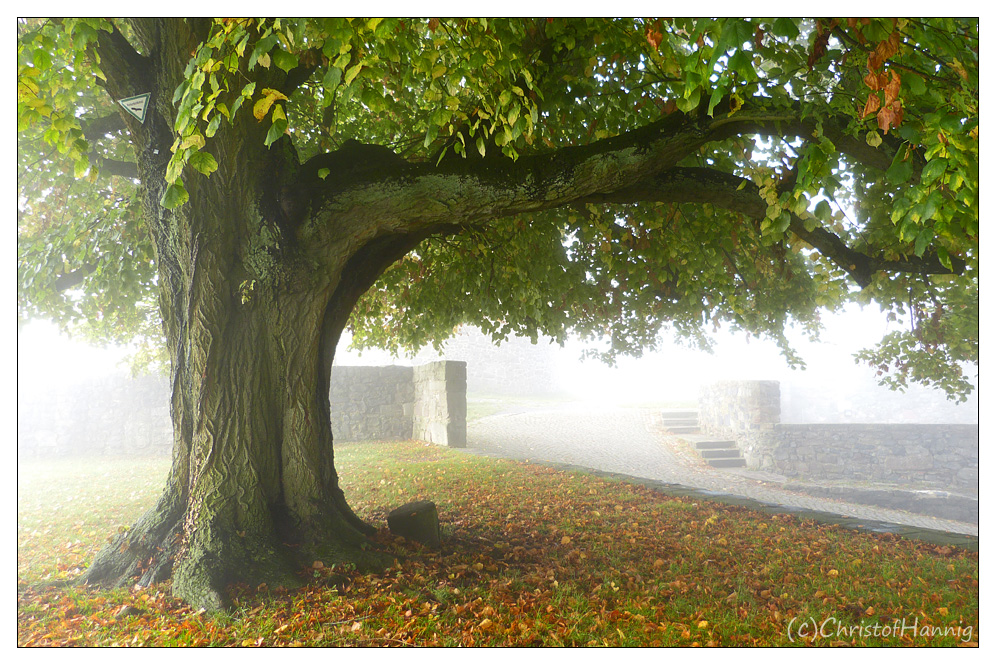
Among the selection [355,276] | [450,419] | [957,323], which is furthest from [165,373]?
[957,323]

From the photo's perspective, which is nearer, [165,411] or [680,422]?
[165,411]

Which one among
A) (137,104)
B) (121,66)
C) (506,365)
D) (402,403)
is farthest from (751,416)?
(121,66)

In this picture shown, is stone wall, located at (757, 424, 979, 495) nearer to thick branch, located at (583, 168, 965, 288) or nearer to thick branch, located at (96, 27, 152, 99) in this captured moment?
thick branch, located at (583, 168, 965, 288)

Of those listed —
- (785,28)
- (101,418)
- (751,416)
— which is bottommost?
(751,416)

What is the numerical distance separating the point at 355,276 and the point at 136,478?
23.7ft

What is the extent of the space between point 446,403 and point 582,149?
9129 mm

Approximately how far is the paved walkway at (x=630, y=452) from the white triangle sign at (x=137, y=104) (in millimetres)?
7151

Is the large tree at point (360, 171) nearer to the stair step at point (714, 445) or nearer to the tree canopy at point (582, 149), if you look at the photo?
the tree canopy at point (582, 149)

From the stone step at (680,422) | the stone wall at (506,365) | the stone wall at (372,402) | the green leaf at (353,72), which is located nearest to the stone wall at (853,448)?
the stone step at (680,422)

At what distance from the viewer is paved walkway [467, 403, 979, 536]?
10055 millimetres

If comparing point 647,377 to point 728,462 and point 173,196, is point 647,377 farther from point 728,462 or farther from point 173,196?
point 173,196

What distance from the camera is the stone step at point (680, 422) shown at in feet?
59.2

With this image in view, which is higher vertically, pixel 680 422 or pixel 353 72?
pixel 353 72

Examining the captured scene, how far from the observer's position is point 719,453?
1448 cm
